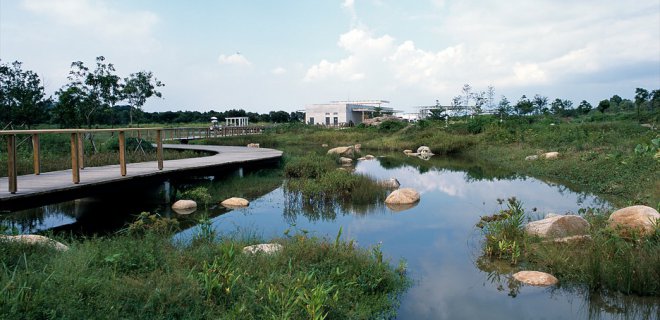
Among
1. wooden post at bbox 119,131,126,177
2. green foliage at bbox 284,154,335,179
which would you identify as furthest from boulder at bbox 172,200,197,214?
green foliage at bbox 284,154,335,179

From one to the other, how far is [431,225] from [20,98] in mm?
19784

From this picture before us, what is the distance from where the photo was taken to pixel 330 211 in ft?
35.5

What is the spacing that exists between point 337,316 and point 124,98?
2130 cm

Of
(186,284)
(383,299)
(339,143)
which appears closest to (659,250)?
(383,299)

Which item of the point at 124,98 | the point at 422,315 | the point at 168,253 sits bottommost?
the point at 422,315

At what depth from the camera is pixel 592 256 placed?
6.11 m

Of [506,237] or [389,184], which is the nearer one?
[506,237]

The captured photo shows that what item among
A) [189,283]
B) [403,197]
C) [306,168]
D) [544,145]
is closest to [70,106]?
[306,168]

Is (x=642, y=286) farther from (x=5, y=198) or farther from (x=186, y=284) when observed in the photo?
(x=5, y=198)

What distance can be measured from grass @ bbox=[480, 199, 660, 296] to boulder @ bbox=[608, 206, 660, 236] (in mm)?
142

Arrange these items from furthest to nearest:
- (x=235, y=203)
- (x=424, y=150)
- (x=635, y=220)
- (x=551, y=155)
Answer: (x=424, y=150) → (x=551, y=155) → (x=235, y=203) → (x=635, y=220)

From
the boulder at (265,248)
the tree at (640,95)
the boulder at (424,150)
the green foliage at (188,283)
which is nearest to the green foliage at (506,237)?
the green foliage at (188,283)

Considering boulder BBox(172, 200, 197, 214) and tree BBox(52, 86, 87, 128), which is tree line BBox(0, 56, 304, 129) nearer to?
tree BBox(52, 86, 87, 128)

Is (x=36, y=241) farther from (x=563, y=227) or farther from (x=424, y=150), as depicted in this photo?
(x=424, y=150)
